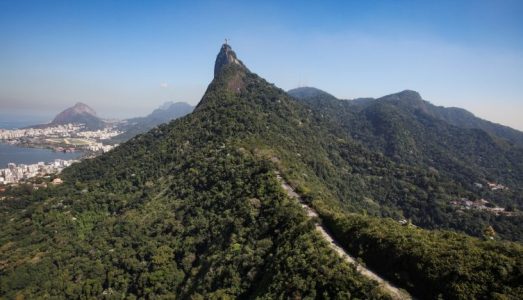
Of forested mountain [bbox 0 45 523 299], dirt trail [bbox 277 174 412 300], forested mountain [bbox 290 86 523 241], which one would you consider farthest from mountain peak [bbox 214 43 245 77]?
dirt trail [bbox 277 174 412 300]

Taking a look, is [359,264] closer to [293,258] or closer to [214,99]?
[293,258]

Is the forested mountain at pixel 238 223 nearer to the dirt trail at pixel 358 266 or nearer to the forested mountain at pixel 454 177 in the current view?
the dirt trail at pixel 358 266

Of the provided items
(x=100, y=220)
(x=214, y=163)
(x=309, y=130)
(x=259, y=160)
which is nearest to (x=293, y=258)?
(x=259, y=160)

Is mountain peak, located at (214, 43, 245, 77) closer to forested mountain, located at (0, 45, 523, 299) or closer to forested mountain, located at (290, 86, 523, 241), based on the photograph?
forested mountain, located at (0, 45, 523, 299)

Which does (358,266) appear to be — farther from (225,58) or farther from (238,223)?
(225,58)

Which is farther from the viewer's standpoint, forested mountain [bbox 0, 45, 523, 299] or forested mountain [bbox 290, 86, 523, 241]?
forested mountain [bbox 290, 86, 523, 241]

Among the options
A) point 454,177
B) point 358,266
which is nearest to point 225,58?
point 454,177
